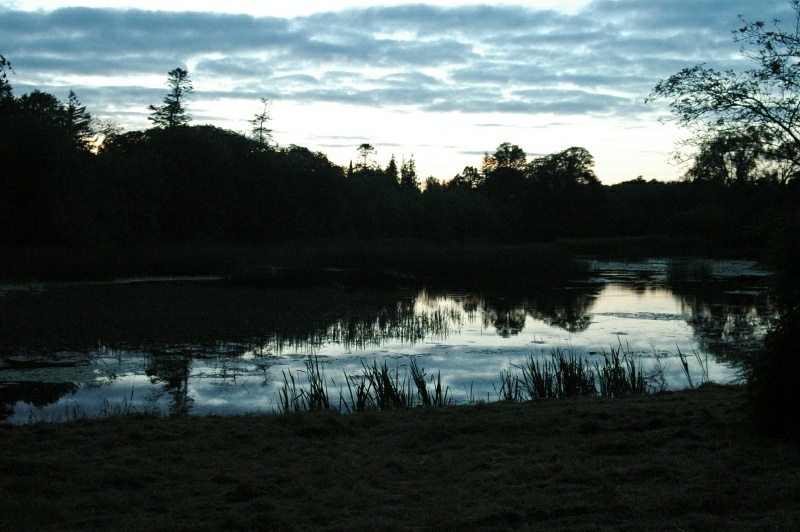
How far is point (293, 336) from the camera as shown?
63.1 feet

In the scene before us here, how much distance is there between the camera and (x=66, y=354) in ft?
52.1

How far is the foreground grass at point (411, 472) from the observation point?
5.40m

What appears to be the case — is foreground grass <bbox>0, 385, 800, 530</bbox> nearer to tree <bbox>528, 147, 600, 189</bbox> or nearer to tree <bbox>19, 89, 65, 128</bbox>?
tree <bbox>19, 89, 65, 128</bbox>

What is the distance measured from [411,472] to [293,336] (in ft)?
42.2

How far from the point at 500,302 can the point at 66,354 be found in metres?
17.2

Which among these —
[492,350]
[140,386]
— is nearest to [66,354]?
[140,386]

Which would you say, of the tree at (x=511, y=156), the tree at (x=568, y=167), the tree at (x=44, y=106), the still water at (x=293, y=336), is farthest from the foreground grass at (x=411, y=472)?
the tree at (x=511, y=156)

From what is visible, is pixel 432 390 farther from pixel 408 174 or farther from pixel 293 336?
pixel 408 174

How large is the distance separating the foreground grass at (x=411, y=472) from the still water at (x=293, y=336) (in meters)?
2.35

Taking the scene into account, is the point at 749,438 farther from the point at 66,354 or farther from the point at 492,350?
the point at 66,354

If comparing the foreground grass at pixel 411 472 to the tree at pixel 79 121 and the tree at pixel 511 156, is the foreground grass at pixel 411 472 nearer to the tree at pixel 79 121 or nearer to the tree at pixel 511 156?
the tree at pixel 79 121

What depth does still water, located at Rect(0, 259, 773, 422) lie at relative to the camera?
519 inches

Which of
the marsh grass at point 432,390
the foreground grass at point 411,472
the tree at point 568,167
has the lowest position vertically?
the marsh grass at point 432,390

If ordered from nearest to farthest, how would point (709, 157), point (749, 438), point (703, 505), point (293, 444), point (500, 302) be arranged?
point (703, 505) → point (749, 438) → point (293, 444) → point (709, 157) → point (500, 302)
